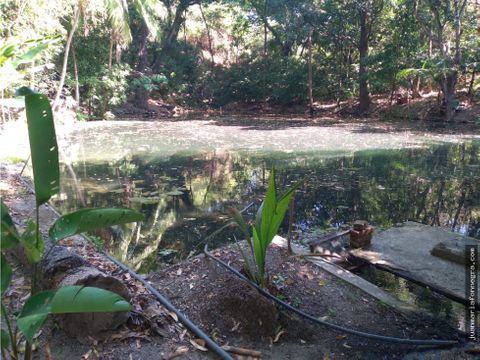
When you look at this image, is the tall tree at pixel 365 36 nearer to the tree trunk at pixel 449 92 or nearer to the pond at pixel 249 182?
the tree trunk at pixel 449 92

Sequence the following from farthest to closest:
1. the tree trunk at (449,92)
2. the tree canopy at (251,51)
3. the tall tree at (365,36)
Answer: the tall tree at (365,36) < the tree trunk at (449,92) < the tree canopy at (251,51)

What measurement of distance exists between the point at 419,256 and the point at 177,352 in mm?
2617

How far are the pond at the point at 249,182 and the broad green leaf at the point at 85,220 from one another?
1689mm

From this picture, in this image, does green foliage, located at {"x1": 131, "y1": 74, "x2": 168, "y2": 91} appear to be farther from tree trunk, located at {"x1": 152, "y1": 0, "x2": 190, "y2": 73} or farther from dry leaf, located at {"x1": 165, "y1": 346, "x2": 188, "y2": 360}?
dry leaf, located at {"x1": 165, "y1": 346, "x2": 188, "y2": 360}

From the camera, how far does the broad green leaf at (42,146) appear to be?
1.73 metres

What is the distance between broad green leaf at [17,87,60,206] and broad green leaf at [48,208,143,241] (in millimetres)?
160

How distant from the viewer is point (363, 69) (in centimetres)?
1795

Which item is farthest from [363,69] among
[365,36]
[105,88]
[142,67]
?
[105,88]

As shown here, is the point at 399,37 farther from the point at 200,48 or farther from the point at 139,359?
the point at 139,359

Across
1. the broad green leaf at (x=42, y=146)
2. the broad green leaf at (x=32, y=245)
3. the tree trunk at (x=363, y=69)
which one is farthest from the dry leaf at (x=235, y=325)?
the tree trunk at (x=363, y=69)

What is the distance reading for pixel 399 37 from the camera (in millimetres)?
16188

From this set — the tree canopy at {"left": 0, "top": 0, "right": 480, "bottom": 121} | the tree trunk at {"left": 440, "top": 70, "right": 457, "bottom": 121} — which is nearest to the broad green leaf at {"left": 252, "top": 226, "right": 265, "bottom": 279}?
the tree canopy at {"left": 0, "top": 0, "right": 480, "bottom": 121}

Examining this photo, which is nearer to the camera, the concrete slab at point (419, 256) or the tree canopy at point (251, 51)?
the concrete slab at point (419, 256)

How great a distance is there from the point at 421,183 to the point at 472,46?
7.43 meters
